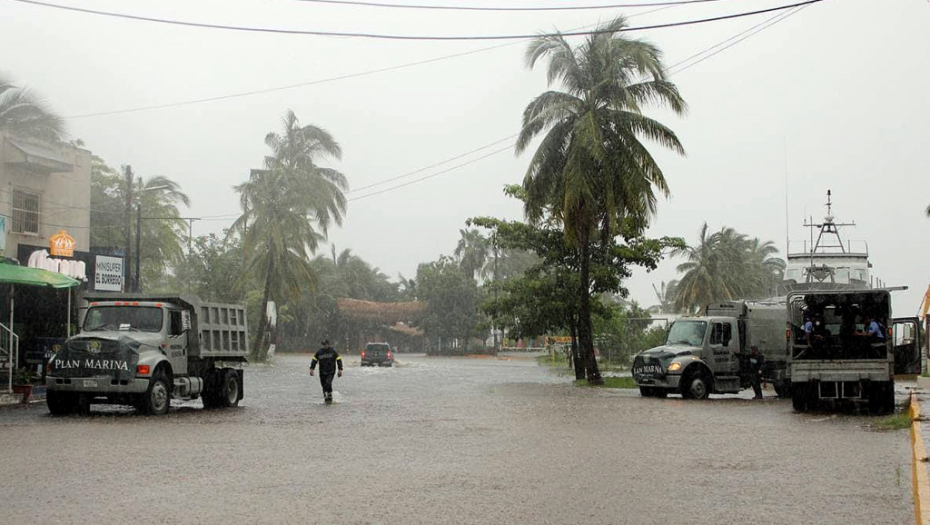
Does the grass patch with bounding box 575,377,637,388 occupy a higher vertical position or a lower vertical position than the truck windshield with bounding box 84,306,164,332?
lower

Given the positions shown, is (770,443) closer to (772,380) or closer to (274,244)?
(772,380)

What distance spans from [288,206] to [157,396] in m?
36.5

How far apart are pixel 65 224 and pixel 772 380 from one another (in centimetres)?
2466

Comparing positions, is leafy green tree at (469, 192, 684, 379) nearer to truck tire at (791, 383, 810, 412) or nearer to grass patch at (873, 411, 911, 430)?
truck tire at (791, 383, 810, 412)

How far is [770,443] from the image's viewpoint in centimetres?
1410

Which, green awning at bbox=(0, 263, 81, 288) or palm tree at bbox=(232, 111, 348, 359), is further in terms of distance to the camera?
palm tree at bbox=(232, 111, 348, 359)

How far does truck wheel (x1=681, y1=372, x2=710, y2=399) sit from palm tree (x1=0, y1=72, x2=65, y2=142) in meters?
23.9

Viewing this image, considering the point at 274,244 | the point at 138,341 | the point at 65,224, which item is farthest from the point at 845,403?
the point at 274,244

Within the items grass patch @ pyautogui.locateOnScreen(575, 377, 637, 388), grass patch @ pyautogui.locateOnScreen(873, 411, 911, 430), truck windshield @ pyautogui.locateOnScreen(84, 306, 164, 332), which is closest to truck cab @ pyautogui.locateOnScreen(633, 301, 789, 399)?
grass patch @ pyautogui.locateOnScreen(575, 377, 637, 388)

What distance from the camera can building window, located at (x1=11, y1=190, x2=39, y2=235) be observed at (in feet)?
109

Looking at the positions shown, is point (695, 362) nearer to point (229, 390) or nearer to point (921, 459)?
point (229, 390)

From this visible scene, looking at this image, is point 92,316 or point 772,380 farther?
point 772,380

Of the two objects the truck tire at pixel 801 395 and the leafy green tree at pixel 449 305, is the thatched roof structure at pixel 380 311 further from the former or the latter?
the truck tire at pixel 801 395

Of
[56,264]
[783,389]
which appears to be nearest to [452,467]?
[783,389]
